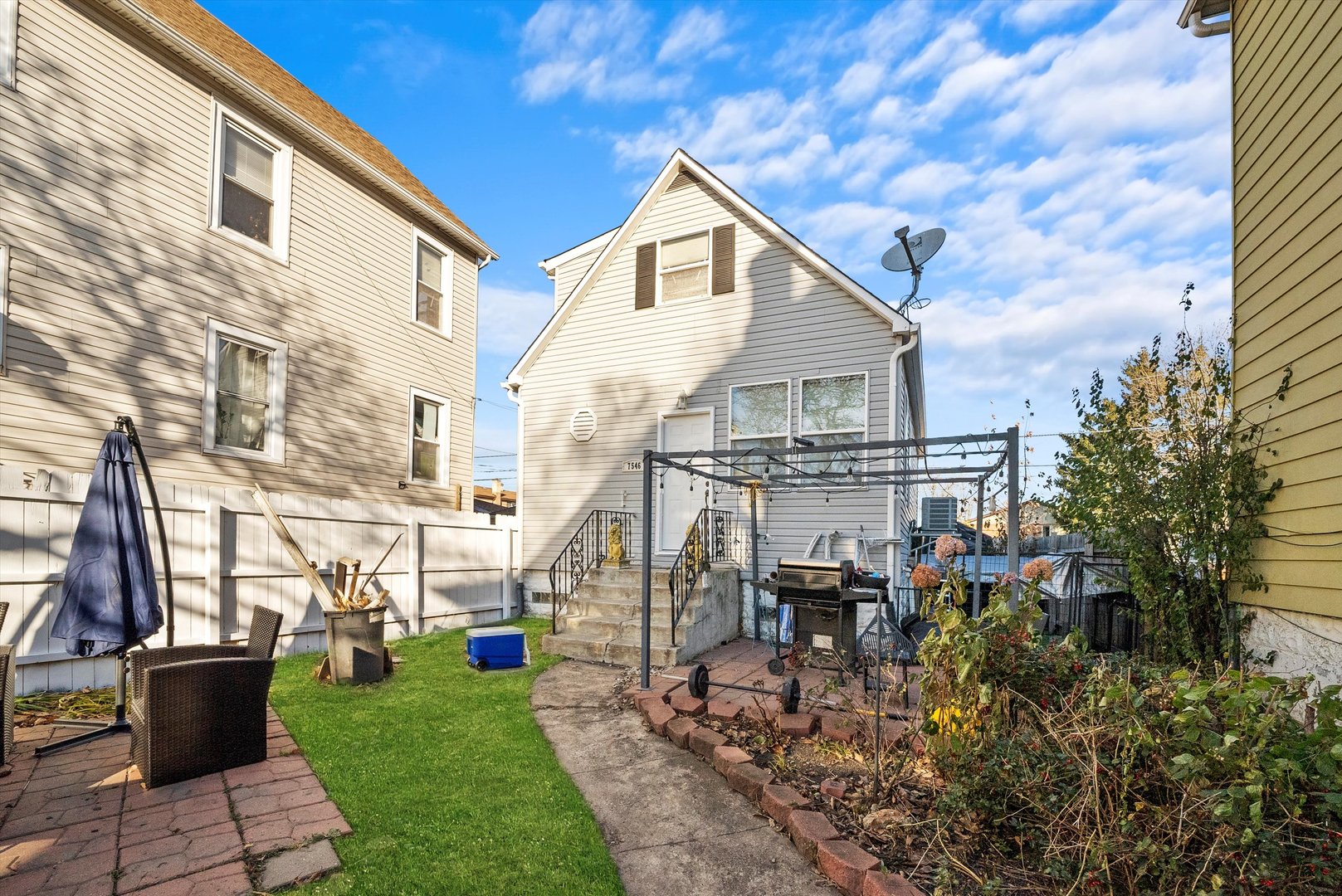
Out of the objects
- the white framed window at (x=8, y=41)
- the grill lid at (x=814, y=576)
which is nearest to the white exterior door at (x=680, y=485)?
the grill lid at (x=814, y=576)

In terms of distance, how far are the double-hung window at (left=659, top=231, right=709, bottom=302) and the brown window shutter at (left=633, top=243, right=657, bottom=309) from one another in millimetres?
135

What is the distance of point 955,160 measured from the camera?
32.4 ft

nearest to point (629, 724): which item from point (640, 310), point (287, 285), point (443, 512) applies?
point (443, 512)

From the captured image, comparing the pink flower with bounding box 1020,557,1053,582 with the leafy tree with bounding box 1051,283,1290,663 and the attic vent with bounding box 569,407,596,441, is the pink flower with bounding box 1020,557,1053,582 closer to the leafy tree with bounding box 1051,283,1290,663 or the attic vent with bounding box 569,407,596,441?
the leafy tree with bounding box 1051,283,1290,663

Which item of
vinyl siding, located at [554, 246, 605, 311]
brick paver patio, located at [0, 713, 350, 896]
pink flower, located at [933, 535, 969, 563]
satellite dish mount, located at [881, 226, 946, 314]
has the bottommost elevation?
brick paver patio, located at [0, 713, 350, 896]

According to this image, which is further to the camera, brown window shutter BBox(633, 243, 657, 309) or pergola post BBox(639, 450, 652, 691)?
brown window shutter BBox(633, 243, 657, 309)

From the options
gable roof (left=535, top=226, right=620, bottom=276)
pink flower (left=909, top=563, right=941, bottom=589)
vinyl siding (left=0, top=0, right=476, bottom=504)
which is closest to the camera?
pink flower (left=909, top=563, right=941, bottom=589)

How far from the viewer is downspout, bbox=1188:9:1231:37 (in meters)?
6.34

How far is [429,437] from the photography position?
11758mm

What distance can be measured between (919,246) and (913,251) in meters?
0.09

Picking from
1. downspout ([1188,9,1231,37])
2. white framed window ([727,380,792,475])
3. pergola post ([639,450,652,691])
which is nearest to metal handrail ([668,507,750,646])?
white framed window ([727,380,792,475])

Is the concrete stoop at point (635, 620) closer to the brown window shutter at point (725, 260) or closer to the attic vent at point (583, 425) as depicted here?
the attic vent at point (583, 425)

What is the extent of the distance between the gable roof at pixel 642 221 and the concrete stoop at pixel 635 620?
414cm

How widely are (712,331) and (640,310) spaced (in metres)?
1.34
